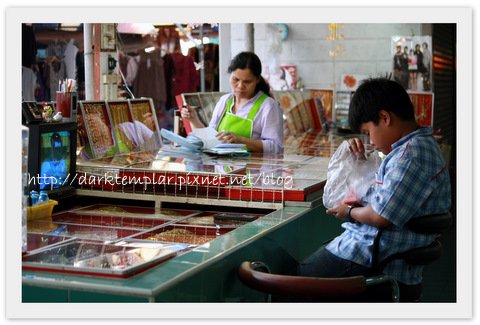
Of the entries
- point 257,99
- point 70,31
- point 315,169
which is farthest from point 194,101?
point 70,31

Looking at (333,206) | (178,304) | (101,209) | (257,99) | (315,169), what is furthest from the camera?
(257,99)

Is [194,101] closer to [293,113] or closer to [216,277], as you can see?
[293,113]

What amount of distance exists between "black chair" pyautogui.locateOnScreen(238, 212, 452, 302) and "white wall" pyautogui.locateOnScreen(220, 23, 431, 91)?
6213mm

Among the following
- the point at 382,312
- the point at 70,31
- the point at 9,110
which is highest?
the point at 70,31

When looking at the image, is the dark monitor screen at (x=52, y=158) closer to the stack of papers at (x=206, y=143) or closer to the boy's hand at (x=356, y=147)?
the stack of papers at (x=206, y=143)

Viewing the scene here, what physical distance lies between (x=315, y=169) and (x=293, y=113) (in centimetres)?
355

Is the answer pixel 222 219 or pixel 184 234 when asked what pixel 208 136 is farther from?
pixel 184 234

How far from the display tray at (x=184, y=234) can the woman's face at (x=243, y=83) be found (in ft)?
5.54

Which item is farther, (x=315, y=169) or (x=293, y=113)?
(x=293, y=113)

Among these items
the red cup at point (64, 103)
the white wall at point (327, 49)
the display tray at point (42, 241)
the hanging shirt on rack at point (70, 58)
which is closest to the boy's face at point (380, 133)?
the display tray at point (42, 241)

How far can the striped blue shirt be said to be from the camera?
2.61m

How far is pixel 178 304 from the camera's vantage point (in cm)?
217

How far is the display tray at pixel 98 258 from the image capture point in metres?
2.22

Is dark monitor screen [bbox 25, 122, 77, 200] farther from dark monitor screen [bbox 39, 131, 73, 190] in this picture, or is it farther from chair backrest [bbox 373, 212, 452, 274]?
chair backrest [bbox 373, 212, 452, 274]
